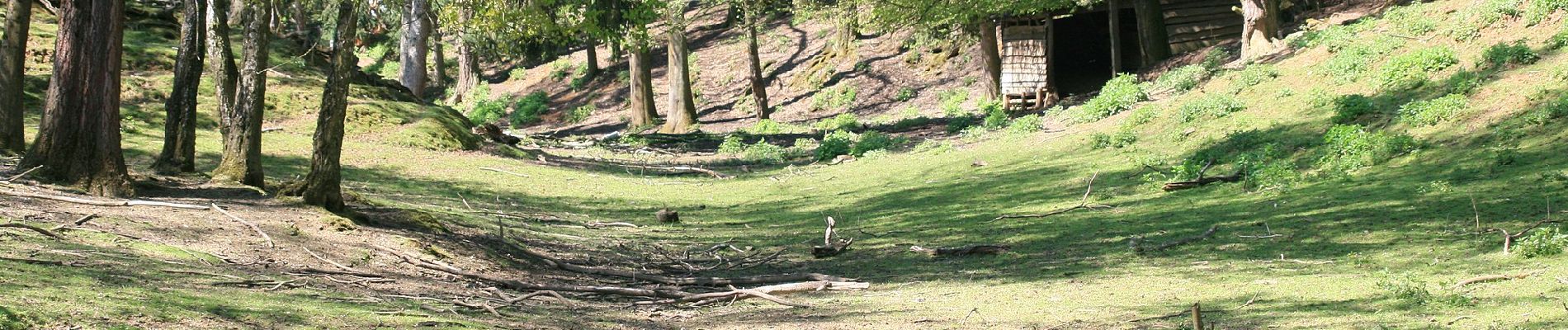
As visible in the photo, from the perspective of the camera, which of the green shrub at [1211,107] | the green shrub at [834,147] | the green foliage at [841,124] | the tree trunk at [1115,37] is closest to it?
the green shrub at [1211,107]

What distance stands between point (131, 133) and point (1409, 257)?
15397 millimetres

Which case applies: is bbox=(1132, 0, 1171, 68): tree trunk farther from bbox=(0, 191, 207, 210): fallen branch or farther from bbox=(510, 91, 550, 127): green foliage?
bbox=(510, 91, 550, 127): green foliage

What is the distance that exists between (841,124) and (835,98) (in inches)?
289

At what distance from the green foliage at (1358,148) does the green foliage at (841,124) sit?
15462mm

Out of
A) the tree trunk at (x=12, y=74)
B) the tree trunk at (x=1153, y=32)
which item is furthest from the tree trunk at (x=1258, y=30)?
the tree trunk at (x=12, y=74)

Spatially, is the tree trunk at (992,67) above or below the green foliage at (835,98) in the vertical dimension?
above

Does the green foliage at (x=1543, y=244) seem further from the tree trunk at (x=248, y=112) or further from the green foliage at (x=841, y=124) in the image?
the green foliage at (x=841, y=124)

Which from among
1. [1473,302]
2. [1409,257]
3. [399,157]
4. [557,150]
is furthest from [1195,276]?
[557,150]

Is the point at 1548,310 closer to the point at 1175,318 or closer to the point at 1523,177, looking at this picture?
the point at 1175,318

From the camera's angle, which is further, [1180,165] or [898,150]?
[898,150]

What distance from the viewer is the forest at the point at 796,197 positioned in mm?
8117

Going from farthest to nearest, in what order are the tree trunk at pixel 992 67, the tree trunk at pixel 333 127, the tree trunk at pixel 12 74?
the tree trunk at pixel 992 67 → the tree trunk at pixel 12 74 → the tree trunk at pixel 333 127

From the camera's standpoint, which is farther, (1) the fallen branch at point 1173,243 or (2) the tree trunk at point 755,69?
(2) the tree trunk at point 755,69

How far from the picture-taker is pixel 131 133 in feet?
56.7
